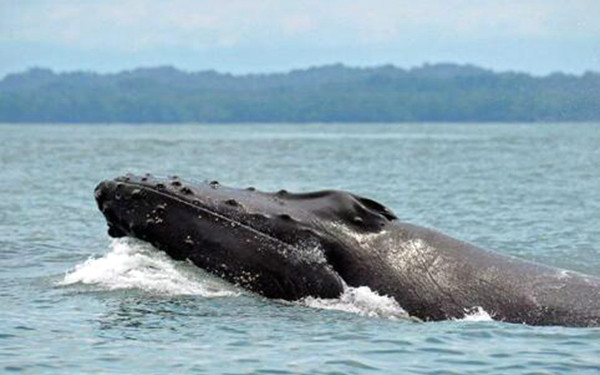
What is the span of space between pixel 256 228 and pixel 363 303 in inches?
43.3

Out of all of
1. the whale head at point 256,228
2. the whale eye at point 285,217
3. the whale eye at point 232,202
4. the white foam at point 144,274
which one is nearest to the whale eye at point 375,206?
the whale head at point 256,228

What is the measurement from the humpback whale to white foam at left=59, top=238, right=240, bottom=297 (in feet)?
1.01

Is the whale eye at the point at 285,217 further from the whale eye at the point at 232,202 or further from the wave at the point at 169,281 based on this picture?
the wave at the point at 169,281

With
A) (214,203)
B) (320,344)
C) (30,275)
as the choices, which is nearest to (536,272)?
(320,344)

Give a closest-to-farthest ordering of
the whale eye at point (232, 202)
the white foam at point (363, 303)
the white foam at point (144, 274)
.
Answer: the white foam at point (363, 303)
the whale eye at point (232, 202)
the white foam at point (144, 274)

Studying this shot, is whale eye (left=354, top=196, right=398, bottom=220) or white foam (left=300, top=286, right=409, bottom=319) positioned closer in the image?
white foam (left=300, top=286, right=409, bottom=319)

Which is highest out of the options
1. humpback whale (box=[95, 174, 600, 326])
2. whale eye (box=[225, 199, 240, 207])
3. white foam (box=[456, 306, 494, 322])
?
whale eye (box=[225, 199, 240, 207])

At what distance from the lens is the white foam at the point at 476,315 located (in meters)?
11.4

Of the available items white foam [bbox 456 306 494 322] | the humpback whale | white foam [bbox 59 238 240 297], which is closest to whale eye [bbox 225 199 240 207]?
the humpback whale

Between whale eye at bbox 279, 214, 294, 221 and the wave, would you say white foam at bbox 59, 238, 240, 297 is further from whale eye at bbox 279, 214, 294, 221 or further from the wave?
whale eye at bbox 279, 214, 294, 221

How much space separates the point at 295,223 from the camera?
11.5m

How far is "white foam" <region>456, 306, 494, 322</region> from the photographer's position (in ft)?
37.3

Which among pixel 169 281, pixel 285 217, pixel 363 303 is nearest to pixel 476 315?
pixel 363 303

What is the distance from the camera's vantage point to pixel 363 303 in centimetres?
1149
